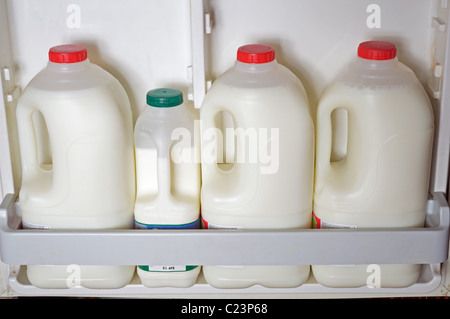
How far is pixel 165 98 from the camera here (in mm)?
1285

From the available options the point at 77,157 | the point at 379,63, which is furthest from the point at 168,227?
the point at 379,63

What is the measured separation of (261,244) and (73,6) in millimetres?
569

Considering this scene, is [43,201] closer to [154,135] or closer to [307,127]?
[154,135]

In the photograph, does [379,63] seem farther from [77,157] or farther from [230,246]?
[77,157]

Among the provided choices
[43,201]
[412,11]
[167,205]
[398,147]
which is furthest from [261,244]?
[412,11]

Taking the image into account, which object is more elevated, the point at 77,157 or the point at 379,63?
the point at 379,63

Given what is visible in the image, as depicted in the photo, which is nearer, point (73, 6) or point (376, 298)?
point (73, 6)

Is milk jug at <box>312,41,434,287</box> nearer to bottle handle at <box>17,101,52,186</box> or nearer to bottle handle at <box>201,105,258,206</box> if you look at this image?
bottle handle at <box>201,105,258,206</box>

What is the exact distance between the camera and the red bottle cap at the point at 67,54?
1.28 meters

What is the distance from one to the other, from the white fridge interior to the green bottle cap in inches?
1.7

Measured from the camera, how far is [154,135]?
51.4 inches

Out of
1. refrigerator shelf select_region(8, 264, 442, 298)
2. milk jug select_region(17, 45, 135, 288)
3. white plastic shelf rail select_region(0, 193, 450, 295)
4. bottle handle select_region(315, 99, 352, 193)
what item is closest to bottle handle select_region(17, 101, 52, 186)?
milk jug select_region(17, 45, 135, 288)

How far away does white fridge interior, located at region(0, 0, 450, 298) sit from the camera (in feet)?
4.29

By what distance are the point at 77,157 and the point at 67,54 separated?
18 centimetres
